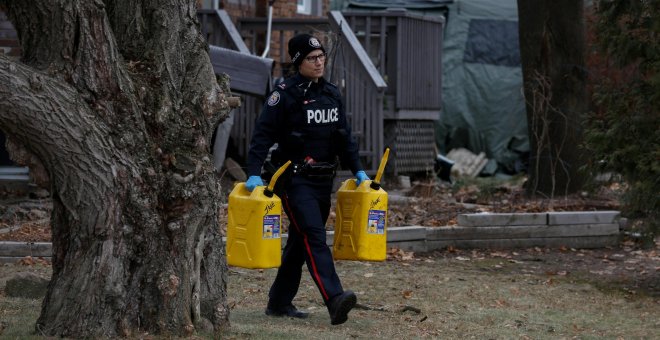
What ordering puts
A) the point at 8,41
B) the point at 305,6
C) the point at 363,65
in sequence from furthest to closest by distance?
the point at 305,6
the point at 363,65
the point at 8,41

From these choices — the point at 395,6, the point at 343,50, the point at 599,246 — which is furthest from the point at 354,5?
the point at 599,246

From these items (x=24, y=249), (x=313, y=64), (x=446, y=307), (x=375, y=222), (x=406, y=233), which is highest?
(x=313, y=64)

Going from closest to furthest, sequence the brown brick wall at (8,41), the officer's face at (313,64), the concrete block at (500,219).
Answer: the officer's face at (313,64)
the concrete block at (500,219)
the brown brick wall at (8,41)

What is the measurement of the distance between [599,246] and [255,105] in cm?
501

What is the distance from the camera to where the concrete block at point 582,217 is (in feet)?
38.4

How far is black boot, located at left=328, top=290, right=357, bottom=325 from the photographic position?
23.4 feet

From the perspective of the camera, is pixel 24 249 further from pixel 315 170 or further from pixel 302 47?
pixel 302 47

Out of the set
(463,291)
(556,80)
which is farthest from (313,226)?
(556,80)

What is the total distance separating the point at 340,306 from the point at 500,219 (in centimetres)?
467

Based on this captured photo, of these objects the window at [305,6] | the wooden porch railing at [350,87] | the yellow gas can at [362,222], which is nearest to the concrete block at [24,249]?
the yellow gas can at [362,222]

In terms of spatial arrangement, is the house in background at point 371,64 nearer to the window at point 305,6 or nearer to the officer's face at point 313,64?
the window at point 305,6

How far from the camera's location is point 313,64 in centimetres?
739

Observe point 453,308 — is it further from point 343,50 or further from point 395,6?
point 395,6

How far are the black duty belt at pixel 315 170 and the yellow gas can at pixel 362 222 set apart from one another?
0.81 feet
